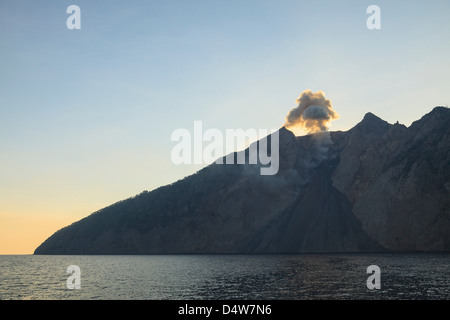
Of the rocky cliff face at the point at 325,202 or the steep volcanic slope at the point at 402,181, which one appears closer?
the steep volcanic slope at the point at 402,181

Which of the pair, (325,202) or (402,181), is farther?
(325,202)

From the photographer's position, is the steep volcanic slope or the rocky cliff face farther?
the rocky cliff face

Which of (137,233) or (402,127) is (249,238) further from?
(402,127)

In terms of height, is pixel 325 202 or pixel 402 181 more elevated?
pixel 402 181

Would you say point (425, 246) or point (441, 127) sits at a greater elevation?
point (441, 127)

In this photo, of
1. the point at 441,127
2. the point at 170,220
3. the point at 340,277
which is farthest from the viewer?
the point at 170,220

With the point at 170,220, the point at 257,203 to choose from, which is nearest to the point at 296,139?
the point at 257,203
